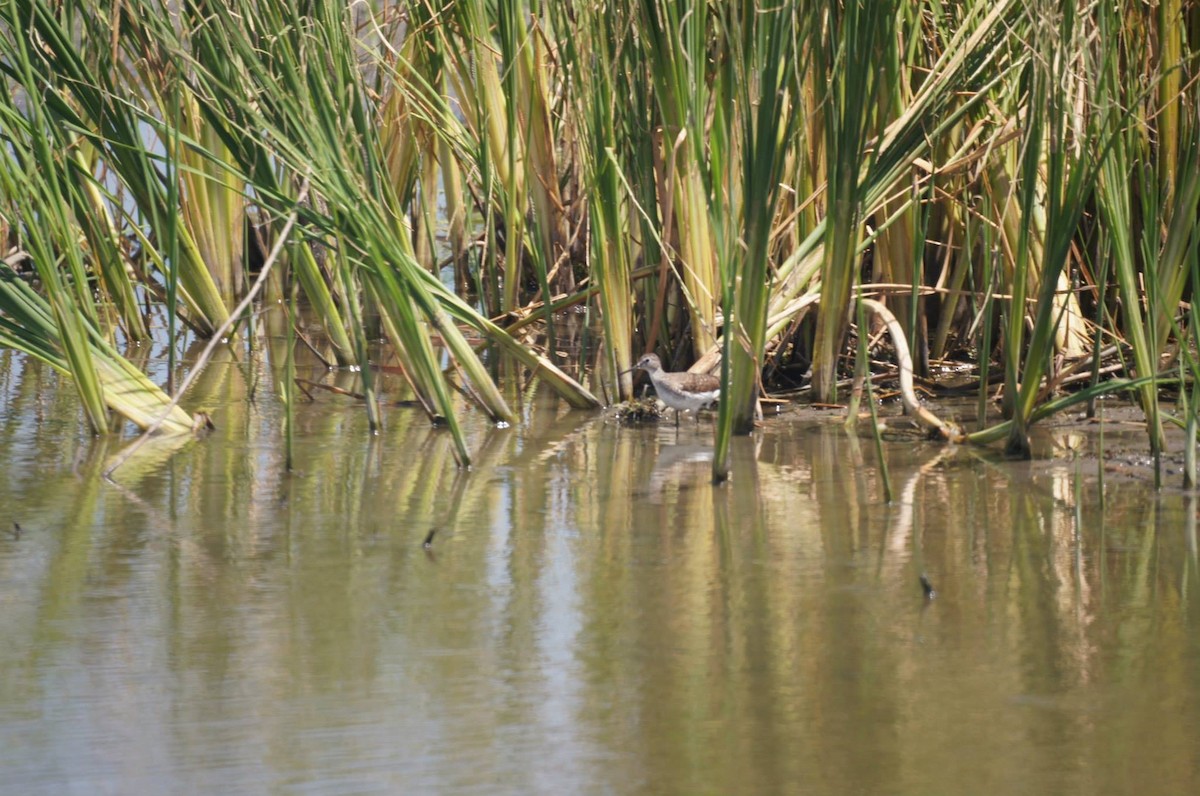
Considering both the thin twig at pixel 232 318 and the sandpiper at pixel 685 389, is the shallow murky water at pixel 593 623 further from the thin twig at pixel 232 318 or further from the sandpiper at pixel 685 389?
the sandpiper at pixel 685 389

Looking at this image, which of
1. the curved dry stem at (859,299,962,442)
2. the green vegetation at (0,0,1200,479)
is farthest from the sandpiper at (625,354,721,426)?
the curved dry stem at (859,299,962,442)

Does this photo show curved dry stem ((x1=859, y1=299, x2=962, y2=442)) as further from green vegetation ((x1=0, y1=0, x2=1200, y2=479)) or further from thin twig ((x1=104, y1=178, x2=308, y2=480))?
thin twig ((x1=104, y1=178, x2=308, y2=480))

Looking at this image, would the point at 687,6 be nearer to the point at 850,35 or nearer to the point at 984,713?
the point at 850,35

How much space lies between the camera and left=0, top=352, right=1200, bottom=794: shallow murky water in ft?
8.68

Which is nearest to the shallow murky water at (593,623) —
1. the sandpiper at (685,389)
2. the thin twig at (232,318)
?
the thin twig at (232,318)

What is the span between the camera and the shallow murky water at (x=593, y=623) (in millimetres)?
2646

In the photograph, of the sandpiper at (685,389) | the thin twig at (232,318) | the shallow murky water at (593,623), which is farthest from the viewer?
the sandpiper at (685,389)

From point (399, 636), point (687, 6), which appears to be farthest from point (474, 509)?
point (687, 6)

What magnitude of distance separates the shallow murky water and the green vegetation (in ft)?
1.05

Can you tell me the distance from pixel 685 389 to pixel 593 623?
1.96m

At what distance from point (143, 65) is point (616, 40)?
1.86m

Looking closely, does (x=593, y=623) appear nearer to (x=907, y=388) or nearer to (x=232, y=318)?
(x=232, y=318)

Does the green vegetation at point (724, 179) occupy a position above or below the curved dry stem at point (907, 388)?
above

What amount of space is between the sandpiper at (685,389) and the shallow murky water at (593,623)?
240 mm
